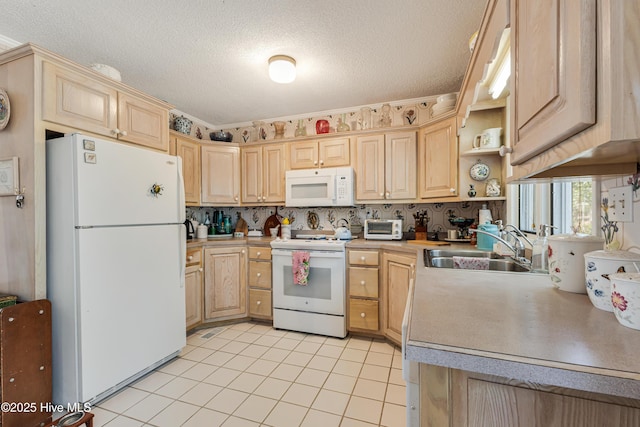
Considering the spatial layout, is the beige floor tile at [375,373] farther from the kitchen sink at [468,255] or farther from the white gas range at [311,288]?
the kitchen sink at [468,255]

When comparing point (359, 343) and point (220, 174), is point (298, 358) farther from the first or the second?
point (220, 174)

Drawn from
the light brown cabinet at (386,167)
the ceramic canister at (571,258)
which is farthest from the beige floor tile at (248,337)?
the ceramic canister at (571,258)

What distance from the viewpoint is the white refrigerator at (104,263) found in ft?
5.24

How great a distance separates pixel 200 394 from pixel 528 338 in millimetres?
1924

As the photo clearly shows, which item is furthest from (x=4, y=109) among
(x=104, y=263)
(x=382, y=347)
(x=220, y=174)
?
(x=382, y=347)

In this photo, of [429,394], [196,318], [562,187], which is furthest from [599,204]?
[196,318]

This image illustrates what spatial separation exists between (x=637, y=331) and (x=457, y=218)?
220 cm

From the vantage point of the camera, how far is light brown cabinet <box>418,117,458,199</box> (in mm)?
2428

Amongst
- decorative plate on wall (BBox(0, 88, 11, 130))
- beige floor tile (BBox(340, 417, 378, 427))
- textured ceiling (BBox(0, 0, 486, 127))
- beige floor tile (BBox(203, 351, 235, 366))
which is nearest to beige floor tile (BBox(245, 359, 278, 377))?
beige floor tile (BBox(203, 351, 235, 366))

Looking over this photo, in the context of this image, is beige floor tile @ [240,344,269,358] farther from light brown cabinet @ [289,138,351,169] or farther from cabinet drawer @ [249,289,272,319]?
light brown cabinet @ [289,138,351,169]

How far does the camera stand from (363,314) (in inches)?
102

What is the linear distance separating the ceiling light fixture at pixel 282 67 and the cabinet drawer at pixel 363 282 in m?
1.75

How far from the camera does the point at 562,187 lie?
1.65m

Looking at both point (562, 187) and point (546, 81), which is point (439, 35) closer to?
point (562, 187)
